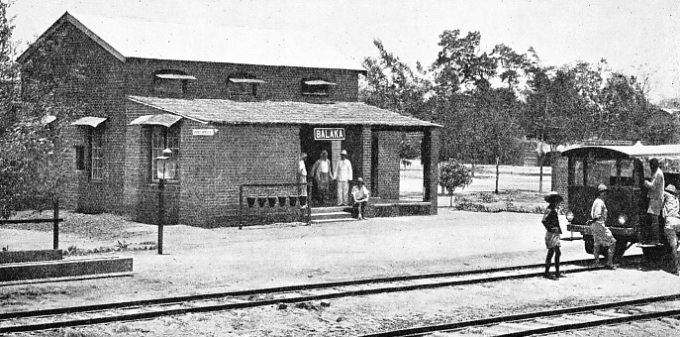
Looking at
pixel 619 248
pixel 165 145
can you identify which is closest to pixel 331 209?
pixel 165 145

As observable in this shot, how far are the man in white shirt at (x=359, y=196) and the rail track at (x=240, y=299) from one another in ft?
31.7

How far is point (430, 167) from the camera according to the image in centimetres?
2923

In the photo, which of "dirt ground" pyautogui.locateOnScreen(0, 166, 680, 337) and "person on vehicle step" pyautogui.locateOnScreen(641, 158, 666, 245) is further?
"person on vehicle step" pyautogui.locateOnScreen(641, 158, 666, 245)

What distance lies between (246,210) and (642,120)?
27.4m

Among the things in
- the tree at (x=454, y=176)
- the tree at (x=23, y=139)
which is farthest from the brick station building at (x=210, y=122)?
the tree at (x=23, y=139)

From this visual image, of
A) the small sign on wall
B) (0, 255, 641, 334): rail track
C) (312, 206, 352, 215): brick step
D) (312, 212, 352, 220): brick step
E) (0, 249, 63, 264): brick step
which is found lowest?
(0, 255, 641, 334): rail track

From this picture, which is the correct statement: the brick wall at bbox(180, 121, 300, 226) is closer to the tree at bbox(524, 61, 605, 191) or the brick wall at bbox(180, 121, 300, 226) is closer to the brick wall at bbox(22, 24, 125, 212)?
the brick wall at bbox(22, 24, 125, 212)

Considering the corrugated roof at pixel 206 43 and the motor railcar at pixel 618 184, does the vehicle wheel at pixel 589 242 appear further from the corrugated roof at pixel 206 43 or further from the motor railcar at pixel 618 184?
the corrugated roof at pixel 206 43

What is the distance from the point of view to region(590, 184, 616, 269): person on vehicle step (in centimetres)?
1705

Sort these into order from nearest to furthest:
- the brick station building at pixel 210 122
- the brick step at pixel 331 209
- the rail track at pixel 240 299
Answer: the rail track at pixel 240 299 < the brick station building at pixel 210 122 < the brick step at pixel 331 209

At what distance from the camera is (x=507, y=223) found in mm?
26047

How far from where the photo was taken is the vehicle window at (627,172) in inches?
708

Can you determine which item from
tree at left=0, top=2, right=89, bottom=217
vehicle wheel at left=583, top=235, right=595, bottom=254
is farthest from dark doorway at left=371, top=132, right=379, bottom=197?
tree at left=0, top=2, right=89, bottom=217

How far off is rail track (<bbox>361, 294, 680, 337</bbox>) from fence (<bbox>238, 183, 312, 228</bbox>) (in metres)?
12.3
